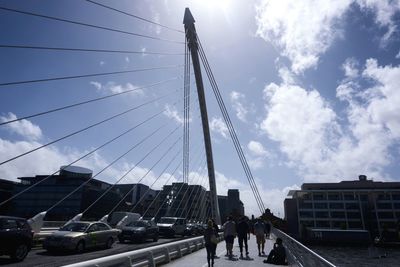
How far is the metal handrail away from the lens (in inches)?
317

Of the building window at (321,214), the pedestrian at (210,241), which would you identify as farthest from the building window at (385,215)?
the pedestrian at (210,241)

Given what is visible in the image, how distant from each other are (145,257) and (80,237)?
19.0 feet

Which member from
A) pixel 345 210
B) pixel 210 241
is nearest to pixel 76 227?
pixel 210 241

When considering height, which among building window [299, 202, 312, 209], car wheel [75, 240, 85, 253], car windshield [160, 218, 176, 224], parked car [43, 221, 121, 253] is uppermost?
building window [299, 202, 312, 209]

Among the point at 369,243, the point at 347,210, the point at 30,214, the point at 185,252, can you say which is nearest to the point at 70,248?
the point at 185,252

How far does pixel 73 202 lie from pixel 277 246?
94.5 metres

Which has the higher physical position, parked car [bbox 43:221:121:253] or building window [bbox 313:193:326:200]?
building window [bbox 313:193:326:200]

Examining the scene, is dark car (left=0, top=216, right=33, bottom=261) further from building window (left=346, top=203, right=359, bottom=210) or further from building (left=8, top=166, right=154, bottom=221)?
building window (left=346, top=203, right=359, bottom=210)

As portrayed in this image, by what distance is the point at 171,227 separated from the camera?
30875 millimetres

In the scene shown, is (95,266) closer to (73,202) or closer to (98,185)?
(73,202)

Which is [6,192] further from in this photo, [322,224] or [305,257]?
[305,257]

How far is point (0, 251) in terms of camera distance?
37.6 feet

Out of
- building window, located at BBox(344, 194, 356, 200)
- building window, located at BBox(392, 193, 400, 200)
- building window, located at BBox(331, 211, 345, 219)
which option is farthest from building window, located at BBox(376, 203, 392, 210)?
building window, located at BBox(331, 211, 345, 219)

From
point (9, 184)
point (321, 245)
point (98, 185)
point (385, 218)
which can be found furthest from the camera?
point (98, 185)
